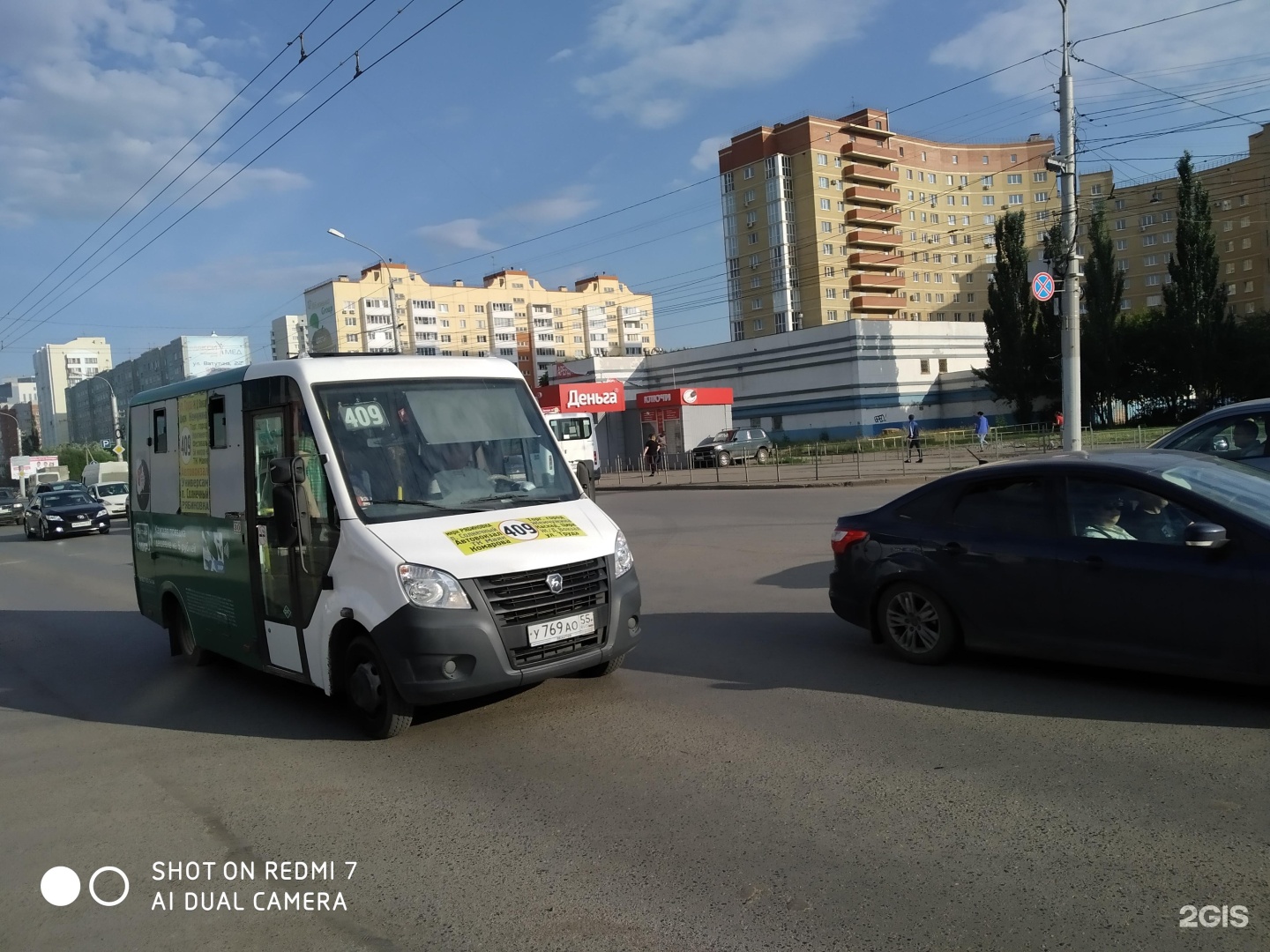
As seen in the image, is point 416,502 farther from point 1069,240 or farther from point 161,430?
point 1069,240

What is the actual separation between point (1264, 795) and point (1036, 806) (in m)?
0.98

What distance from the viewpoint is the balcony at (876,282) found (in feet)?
298

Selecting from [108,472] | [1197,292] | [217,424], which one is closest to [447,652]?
[217,424]

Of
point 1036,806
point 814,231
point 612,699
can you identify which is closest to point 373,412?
point 612,699

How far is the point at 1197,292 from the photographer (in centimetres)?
4816

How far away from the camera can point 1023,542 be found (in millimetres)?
6066

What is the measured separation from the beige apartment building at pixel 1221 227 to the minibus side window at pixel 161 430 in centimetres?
8072

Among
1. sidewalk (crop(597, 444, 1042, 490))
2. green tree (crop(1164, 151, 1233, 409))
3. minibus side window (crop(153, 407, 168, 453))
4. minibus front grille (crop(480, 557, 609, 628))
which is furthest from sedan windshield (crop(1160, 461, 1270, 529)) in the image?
green tree (crop(1164, 151, 1233, 409))

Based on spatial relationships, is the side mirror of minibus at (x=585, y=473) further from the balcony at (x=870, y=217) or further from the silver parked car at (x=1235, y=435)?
the balcony at (x=870, y=217)

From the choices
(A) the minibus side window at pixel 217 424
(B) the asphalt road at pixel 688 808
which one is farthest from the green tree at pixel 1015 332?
(A) the minibus side window at pixel 217 424

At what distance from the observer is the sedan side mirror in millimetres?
5211

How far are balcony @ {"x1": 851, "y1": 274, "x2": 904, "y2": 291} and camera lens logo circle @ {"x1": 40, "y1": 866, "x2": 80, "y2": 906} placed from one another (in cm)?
9185

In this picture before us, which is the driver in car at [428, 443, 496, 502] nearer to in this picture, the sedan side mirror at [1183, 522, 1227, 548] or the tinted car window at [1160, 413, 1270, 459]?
the sedan side mirror at [1183, 522, 1227, 548]

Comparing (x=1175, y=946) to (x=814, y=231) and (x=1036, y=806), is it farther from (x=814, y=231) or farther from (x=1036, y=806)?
(x=814, y=231)
